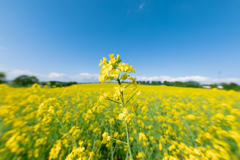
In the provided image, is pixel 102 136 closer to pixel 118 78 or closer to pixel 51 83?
pixel 118 78

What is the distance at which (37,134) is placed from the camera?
7.73ft

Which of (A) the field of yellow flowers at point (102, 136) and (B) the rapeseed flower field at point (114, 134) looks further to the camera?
(A) the field of yellow flowers at point (102, 136)

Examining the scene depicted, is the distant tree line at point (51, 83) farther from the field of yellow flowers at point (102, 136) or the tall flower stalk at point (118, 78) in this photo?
the field of yellow flowers at point (102, 136)

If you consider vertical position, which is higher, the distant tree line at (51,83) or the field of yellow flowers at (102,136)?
the distant tree line at (51,83)

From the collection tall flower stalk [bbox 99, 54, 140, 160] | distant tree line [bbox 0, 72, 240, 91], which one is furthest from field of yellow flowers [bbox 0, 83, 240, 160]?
distant tree line [bbox 0, 72, 240, 91]

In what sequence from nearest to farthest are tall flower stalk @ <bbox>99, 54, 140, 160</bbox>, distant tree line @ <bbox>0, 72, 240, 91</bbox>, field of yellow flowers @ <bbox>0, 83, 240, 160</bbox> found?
tall flower stalk @ <bbox>99, 54, 140, 160</bbox> → field of yellow flowers @ <bbox>0, 83, 240, 160</bbox> → distant tree line @ <bbox>0, 72, 240, 91</bbox>

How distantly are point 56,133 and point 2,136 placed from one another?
1221 millimetres

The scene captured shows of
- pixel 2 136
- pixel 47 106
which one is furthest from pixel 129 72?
pixel 2 136

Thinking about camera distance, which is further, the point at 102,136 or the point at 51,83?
the point at 51,83

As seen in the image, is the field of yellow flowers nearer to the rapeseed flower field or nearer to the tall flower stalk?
the rapeseed flower field

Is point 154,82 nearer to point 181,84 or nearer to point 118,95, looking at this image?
point 181,84

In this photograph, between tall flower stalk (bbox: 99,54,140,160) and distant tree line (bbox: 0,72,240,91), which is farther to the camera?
distant tree line (bbox: 0,72,240,91)

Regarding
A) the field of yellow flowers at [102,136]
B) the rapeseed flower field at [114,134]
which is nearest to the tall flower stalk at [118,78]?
the rapeseed flower field at [114,134]

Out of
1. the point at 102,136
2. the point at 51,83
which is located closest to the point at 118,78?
the point at 102,136
